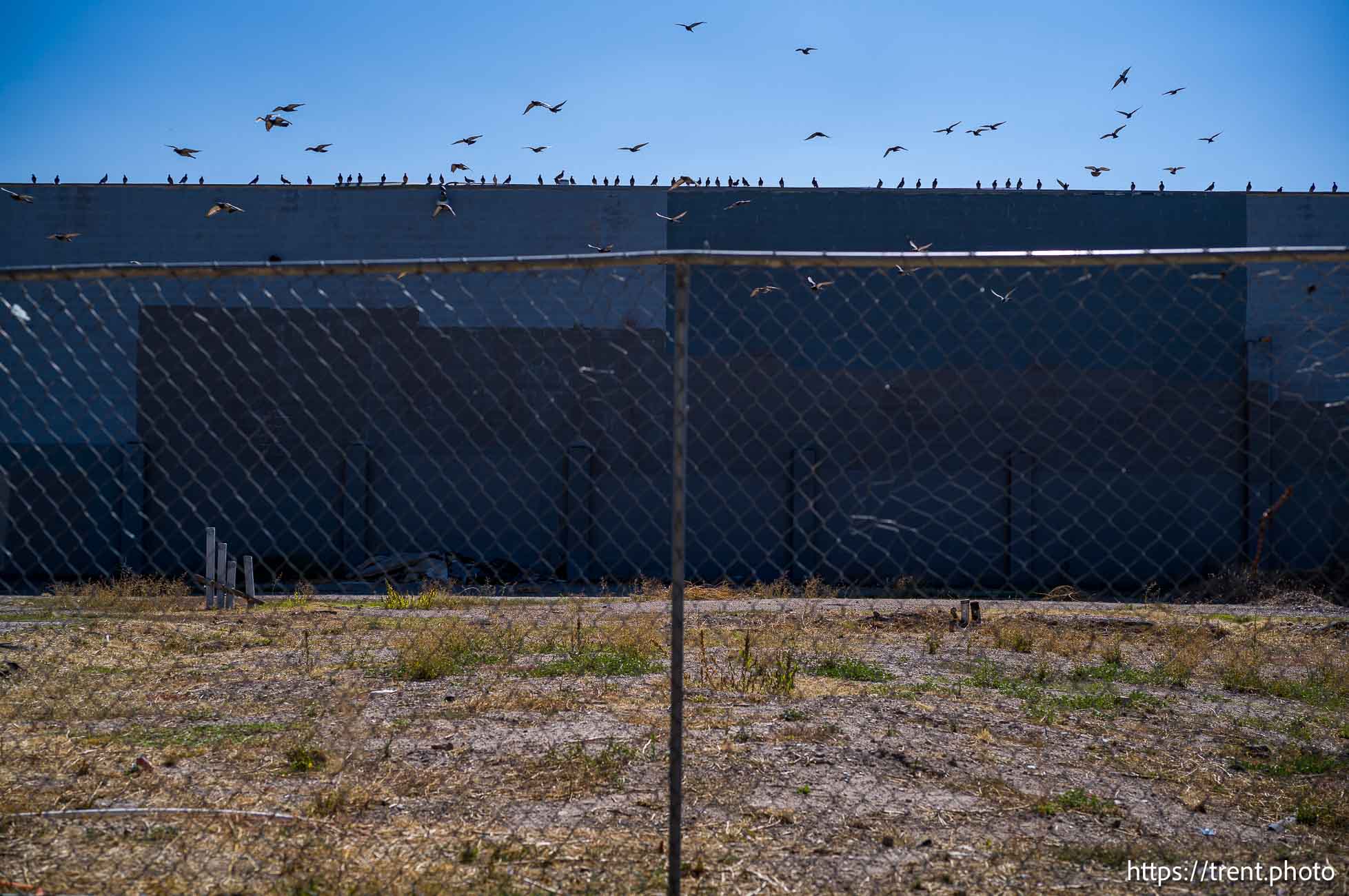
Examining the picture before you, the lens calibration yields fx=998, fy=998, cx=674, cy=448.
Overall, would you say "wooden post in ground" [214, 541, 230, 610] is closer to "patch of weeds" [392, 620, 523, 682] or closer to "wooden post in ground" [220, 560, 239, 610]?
"wooden post in ground" [220, 560, 239, 610]

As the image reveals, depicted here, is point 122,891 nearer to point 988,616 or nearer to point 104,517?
point 988,616

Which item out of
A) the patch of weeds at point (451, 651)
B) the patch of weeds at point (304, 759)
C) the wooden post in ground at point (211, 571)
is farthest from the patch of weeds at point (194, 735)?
the wooden post in ground at point (211, 571)

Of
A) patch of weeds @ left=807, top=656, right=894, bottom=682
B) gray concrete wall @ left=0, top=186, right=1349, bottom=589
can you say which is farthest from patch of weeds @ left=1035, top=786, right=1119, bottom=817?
gray concrete wall @ left=0, top=186, right=1349, bottom=589

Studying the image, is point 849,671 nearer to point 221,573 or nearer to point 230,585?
point 221,573

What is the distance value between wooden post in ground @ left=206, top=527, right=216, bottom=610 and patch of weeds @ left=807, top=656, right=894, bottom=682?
24.3 ft

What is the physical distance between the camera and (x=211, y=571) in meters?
11.9

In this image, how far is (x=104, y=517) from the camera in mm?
17656

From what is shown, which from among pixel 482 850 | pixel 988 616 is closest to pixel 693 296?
pixel 988 616

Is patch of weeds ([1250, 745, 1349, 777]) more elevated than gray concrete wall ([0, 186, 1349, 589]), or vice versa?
gray concrete wall ([0, 186, 1349, 589])

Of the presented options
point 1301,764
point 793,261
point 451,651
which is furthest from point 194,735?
point 1301,764

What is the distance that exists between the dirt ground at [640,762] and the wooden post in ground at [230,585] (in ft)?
9.27

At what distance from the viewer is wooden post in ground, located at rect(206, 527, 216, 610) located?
11609 millimetres

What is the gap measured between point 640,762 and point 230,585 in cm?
902

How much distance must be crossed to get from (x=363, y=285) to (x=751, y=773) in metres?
14.2
